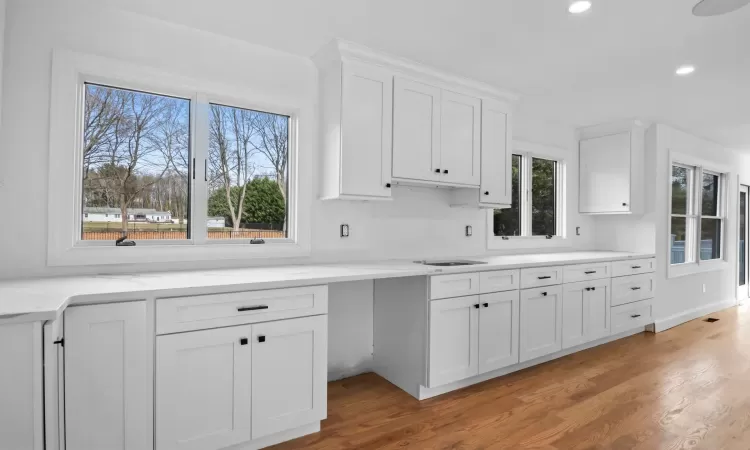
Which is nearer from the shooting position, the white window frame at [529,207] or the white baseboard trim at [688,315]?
the white window frame at [529,207]

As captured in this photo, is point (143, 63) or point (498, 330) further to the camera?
point (498, 330)

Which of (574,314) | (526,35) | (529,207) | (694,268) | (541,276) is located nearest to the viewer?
(526,35)

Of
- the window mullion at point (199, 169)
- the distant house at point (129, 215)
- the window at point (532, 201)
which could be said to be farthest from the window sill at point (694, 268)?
the distant house at point (129, 215)

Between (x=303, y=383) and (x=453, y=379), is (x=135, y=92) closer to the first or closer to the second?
(x=303, y=383)

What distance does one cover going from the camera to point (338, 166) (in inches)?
104

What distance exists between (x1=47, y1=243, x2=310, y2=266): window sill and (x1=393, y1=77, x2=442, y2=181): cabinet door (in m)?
0.93

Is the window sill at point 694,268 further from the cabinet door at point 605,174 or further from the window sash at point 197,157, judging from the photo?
the window sash at point 197,157

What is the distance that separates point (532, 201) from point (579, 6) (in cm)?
247

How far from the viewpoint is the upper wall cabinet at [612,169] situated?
14.4 feet

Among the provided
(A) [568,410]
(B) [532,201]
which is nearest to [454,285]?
(A) [568,410]

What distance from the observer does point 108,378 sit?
167cm

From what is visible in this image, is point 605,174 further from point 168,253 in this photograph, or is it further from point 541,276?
point 168,253

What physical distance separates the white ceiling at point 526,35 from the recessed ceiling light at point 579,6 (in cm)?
4

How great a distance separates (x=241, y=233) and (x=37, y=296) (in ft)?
4.10
